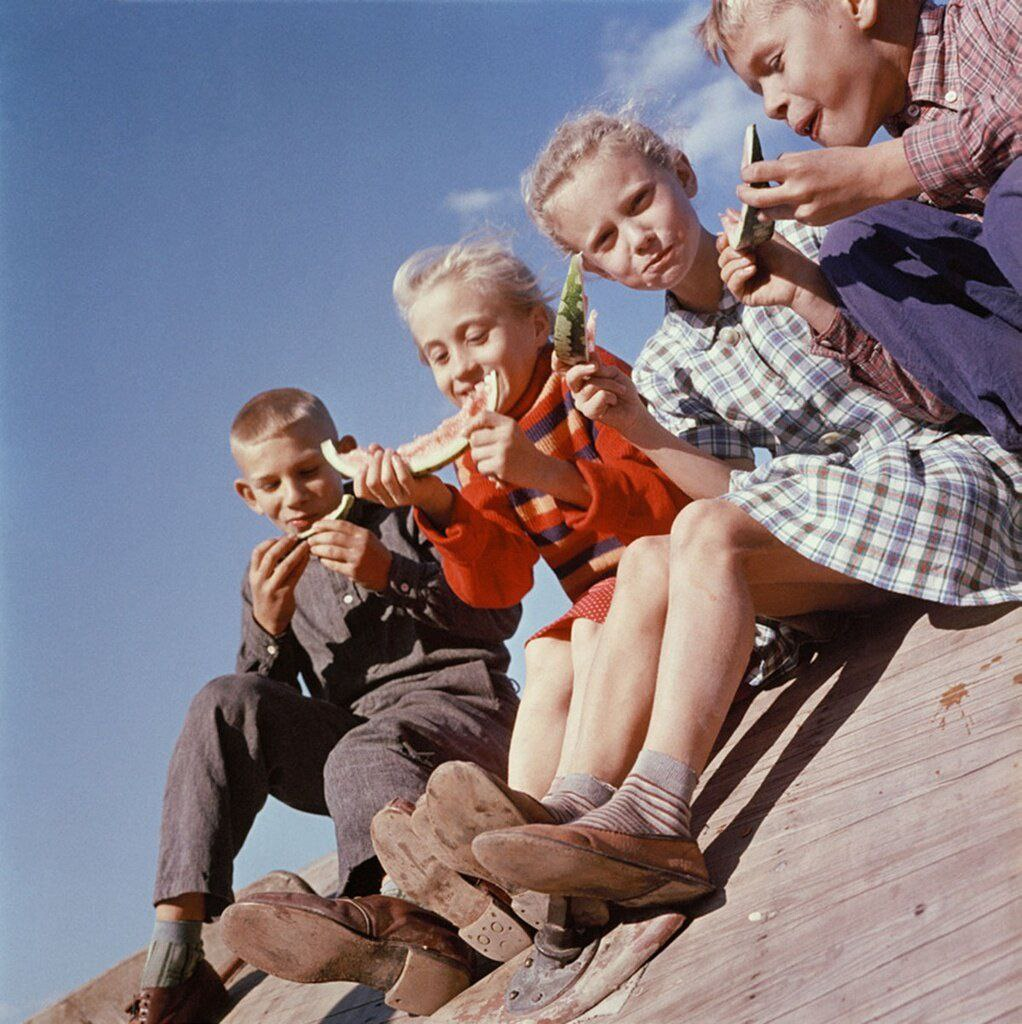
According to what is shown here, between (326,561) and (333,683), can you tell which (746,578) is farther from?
(333,683)

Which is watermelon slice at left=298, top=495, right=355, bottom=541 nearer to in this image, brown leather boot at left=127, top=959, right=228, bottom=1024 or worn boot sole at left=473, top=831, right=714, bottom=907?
brown leather boot at left=127, top=959, right=228, bottom=1024

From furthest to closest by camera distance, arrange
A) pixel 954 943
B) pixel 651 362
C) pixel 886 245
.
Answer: pixel 651 362 → pixel 886 245 → pixel 954 943

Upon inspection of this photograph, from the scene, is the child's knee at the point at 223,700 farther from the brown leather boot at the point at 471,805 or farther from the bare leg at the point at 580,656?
the brown leather boot at the point at 471,805

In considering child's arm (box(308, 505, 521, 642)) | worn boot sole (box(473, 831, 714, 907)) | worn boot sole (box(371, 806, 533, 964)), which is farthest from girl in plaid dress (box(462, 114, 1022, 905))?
child's arm (box(308, 505, 521, 642))

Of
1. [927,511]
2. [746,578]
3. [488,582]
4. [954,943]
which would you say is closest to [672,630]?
[746,578]

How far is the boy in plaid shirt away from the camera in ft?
8.75

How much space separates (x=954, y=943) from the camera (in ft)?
5.82

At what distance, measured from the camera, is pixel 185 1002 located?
12.8ft

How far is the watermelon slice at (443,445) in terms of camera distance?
4059mm

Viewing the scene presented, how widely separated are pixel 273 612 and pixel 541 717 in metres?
1.61

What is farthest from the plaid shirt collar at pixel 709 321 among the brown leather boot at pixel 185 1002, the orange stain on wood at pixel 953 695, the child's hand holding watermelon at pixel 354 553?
the brown leather boot at pixel 185 1002

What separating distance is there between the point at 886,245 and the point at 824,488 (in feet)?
2.09

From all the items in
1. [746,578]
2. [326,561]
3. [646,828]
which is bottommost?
[646,828]

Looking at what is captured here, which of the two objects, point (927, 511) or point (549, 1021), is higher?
point (927, 511)
